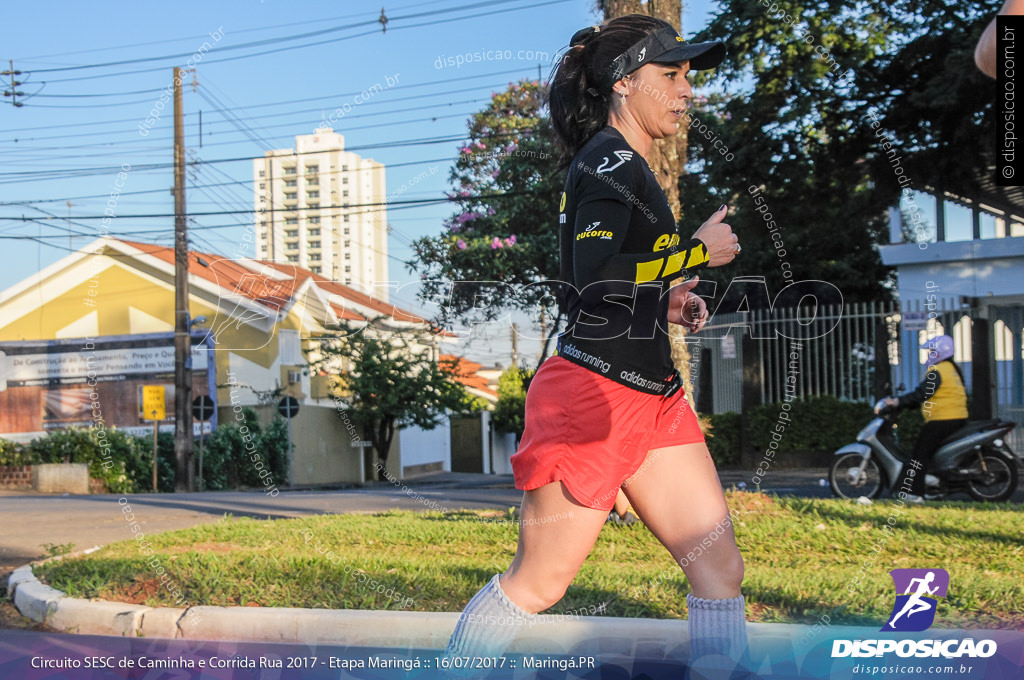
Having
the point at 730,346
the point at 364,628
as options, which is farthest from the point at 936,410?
the point at 730,346

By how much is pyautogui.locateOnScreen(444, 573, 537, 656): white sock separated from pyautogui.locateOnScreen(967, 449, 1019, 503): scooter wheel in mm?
8350

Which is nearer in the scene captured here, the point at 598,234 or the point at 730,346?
the point at 598,234

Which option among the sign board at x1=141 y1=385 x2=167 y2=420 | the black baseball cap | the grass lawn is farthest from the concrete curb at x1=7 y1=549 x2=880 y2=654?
the sign board at x1=141 y1=385 x2=167 y2=420

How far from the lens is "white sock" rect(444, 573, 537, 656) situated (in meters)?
2.41

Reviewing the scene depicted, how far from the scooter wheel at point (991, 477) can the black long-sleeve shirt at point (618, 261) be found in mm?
8171

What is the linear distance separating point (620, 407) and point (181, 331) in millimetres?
20708

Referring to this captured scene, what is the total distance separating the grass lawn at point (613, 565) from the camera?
4.55 metres

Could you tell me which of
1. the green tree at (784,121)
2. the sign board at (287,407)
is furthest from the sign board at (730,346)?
the sign board at (287,407)

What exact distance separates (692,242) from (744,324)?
15573mm

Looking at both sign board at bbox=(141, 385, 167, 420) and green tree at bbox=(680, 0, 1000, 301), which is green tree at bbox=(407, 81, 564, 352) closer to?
green tree at bbox=(680, 0, 1000, 301)

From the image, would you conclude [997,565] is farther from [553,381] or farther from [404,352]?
[404,352]

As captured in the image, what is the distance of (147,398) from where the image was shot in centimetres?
2422

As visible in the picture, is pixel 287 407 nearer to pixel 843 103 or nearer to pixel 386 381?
pixel 386 381

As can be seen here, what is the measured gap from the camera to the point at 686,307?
2.79 meters
